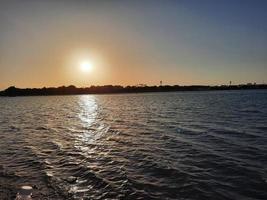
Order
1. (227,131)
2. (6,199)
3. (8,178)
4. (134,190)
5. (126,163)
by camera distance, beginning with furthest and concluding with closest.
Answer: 1. (227,131)
2. (126,163)
3. (8,178)
4. (134,190)
5. (6,199)

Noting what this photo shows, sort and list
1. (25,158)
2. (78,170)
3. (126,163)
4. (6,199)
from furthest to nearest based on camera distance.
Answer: (25,158), (126,163), (78,170), (6,199)

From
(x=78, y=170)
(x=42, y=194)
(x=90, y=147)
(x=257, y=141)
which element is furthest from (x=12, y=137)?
(x=257, y=141)

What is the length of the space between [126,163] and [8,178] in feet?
23.1

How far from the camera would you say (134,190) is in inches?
610

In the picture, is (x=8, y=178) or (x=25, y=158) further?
(x=25, y=158)

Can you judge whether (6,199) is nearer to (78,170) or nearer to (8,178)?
(8,178)

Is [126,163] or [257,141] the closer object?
[126,163]

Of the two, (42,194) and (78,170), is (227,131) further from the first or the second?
(42,194)

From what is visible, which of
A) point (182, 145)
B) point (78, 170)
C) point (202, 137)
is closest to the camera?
point (78, 170)

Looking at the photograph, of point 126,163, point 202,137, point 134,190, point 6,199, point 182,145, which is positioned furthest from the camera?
point 202,137

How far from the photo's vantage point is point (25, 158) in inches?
914

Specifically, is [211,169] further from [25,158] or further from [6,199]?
[25,158]

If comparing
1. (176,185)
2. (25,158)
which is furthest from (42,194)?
(25,158)

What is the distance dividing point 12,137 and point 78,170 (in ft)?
59.0
